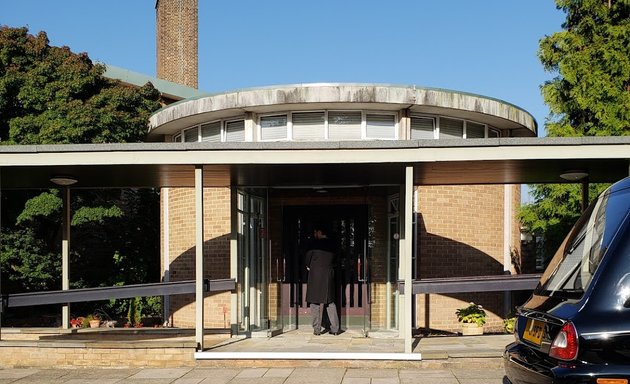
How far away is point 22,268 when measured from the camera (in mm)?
17438

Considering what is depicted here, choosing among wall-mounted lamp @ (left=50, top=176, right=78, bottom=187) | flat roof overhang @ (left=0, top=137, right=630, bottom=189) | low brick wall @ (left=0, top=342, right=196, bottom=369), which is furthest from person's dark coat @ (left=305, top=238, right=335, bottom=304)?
wall-mounted lamp @ (left=50, top=176, right=78, bottom=187)

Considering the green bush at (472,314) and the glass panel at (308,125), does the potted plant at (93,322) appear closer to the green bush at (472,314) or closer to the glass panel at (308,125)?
the glass panel at (308,125)

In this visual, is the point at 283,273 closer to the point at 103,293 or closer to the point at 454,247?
the point at 454,247

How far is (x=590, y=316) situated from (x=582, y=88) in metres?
12.3

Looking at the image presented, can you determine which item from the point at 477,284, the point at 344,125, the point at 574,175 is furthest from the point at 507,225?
the point at 477,284

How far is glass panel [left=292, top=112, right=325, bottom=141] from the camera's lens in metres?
13.5

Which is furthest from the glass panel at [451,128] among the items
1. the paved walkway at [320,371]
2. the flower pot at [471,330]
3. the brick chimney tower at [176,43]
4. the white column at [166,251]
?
the brick chimney tower at [176,43]

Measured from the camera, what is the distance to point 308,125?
532 inches

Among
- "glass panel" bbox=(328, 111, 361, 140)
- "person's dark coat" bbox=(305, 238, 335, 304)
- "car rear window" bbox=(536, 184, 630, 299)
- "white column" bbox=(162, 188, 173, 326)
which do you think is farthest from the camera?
"white column" bbox=(162, 188, 173, 326)

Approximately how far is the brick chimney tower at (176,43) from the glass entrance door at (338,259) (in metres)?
24.6

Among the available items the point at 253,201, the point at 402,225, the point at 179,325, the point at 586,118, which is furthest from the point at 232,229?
the point at 586,118

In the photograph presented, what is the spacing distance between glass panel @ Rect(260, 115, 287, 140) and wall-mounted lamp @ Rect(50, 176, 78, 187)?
11.2 feet

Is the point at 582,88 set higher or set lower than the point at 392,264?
higher

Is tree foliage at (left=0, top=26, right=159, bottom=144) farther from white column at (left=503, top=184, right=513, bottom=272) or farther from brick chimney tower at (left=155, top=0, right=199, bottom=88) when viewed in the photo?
brick chimney tower at (left=155, top=0, right=199, bottom=88)
